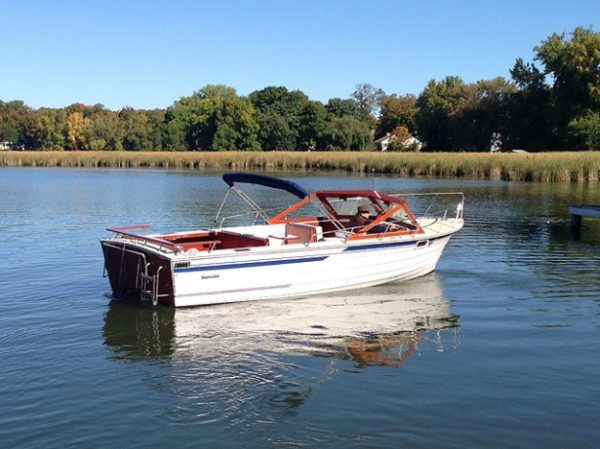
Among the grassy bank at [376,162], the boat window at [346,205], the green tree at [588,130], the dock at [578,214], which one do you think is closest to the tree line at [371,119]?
the green tree at [588,130]

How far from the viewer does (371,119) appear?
128 m

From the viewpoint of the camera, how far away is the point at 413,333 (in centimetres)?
1092

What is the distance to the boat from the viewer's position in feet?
39.0

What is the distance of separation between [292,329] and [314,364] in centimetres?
174

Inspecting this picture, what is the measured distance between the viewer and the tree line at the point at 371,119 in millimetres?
69625

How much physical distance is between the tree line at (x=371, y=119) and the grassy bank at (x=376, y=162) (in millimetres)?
19981

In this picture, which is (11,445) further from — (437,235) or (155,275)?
(437,235)

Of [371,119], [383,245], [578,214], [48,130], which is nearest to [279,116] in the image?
[371,119]

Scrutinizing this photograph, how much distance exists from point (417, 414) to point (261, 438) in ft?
5.85

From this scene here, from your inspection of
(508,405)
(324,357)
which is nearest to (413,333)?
(324,357)

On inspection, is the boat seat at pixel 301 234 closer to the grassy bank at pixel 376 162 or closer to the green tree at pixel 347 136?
the grassy bank at pixel 376 162

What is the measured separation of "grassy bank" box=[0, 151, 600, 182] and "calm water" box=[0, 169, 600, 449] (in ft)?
97.3

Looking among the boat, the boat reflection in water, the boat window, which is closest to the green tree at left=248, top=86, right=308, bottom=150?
the boat window

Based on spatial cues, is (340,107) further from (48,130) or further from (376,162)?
(48,130)
